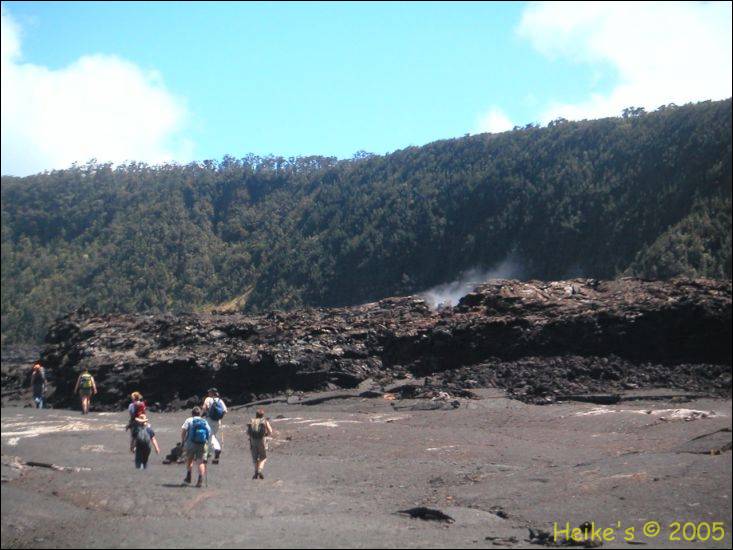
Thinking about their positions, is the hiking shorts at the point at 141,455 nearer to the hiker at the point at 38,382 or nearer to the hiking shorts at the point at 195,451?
the hiking shorts at the point at 195,451

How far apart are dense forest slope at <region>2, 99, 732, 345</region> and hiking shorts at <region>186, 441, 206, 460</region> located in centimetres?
240

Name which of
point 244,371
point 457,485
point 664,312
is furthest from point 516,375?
point 457,485

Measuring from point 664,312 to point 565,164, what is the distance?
111 ft

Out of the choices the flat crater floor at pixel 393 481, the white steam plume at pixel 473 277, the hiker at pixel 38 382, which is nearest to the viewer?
the flat crater floor at pixel 393 481

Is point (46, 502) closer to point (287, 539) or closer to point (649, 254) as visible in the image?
point (287, 539)

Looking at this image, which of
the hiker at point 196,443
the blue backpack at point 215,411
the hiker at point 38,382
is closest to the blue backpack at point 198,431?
the hiker at point 196,443

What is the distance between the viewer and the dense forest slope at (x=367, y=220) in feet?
40.4

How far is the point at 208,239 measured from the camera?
949 inches

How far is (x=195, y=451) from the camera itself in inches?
462

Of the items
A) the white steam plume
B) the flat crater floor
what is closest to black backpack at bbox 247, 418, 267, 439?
the flat crater floor

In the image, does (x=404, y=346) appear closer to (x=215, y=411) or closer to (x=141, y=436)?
(x=215, y=411)

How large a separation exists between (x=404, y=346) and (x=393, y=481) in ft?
40.7

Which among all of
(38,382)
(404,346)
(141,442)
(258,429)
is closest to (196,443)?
(141,442)

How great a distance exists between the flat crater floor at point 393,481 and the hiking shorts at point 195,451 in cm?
45
